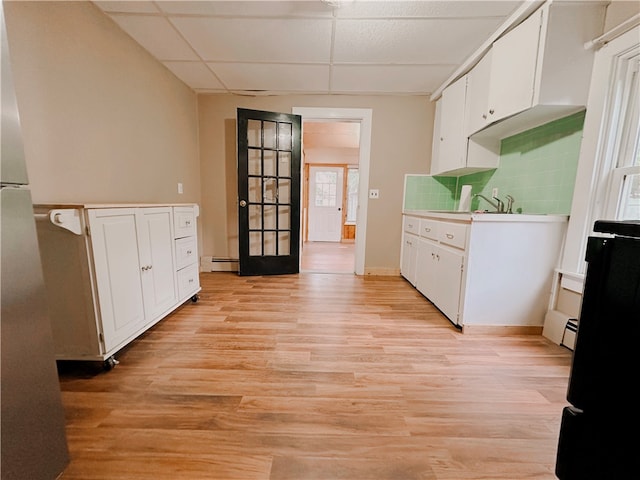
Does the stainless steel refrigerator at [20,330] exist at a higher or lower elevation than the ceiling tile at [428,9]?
lower

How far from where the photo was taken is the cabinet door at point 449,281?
1.87 metres

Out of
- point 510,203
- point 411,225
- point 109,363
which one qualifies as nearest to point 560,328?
point 510,203

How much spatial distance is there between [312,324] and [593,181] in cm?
202

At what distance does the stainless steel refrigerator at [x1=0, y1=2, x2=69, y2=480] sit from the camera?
2.15 feet

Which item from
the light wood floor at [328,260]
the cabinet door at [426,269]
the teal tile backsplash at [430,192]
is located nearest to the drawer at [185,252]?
the light wood floor at [328,260]

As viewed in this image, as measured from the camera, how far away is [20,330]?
2.25 feet

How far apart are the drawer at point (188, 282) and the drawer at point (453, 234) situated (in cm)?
217

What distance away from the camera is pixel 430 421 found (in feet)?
3.50

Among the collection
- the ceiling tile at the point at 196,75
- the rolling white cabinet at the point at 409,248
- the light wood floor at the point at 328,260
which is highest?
the ceiling tile at the point at 196,75

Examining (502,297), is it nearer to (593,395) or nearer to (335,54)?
(593,395)

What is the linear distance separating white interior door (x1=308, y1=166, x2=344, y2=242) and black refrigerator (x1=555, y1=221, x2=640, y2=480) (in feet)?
19.8

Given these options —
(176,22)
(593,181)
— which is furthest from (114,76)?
(593,181)

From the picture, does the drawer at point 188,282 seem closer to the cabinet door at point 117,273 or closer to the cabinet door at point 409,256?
the cabinet door at point 117,273

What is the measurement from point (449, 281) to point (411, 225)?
1028 mm
